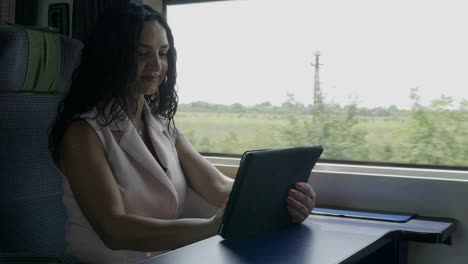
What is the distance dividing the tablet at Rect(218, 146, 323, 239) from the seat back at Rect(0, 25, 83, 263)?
1.71ft

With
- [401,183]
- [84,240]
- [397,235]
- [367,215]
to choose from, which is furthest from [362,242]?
[84,240]

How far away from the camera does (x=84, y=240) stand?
5.64ft

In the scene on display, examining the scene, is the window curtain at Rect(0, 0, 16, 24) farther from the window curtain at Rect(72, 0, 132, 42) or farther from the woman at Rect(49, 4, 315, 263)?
the woman at Rect(49, 4, 315, 263)

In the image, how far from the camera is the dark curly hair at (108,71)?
1759 mm

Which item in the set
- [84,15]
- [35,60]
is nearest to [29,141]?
[35,60]

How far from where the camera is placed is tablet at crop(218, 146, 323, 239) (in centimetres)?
139

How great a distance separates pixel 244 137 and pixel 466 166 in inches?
33.0

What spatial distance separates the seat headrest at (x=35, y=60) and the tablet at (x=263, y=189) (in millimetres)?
735

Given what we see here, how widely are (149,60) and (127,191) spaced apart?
0.42 m

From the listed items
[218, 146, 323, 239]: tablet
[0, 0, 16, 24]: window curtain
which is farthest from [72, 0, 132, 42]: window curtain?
[218, 146, 323, 239]: tablet

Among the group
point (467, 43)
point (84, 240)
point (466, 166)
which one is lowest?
point (84, 240)

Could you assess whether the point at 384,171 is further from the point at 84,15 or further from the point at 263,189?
the point at 84,15

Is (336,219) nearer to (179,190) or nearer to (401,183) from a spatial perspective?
(401,183)

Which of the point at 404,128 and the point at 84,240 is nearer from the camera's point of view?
the point at 84,240
